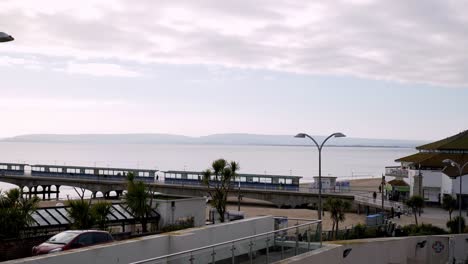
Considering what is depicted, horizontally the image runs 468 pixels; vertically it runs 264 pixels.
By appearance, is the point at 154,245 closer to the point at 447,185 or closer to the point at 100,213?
the point at 100,213

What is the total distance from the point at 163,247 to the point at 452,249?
52.8 feet

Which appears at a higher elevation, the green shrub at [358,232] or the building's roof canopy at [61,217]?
the building's roof canopy at [61,217]

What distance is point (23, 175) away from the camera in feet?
291

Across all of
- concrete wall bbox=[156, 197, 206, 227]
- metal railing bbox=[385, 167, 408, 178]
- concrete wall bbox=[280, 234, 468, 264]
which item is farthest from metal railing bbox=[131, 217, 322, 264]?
metal railing bbox=[385, 167, 408, 178]

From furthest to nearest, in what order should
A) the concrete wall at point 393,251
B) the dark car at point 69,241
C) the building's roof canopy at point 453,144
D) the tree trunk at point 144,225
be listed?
the building's roof canopy at point 453,144 < the tree trunk at point 144,225 < the concrete wall at point 393,251 < the dark car at point 69,241

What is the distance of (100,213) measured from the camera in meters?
24.2

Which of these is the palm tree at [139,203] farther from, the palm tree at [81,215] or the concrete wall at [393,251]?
the concrete wall at [393,251]

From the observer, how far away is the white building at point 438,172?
54.6 metres

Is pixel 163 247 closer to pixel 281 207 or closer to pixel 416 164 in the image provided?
pixel 416 164

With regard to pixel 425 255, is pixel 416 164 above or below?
above

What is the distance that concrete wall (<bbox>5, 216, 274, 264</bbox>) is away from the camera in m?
11.2

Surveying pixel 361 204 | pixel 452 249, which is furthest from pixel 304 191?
pixel 452 249

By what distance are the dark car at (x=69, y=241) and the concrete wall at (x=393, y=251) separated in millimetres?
5914

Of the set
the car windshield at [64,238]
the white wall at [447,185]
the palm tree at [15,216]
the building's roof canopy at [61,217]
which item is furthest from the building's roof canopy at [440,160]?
the car windshield at [64,238]
